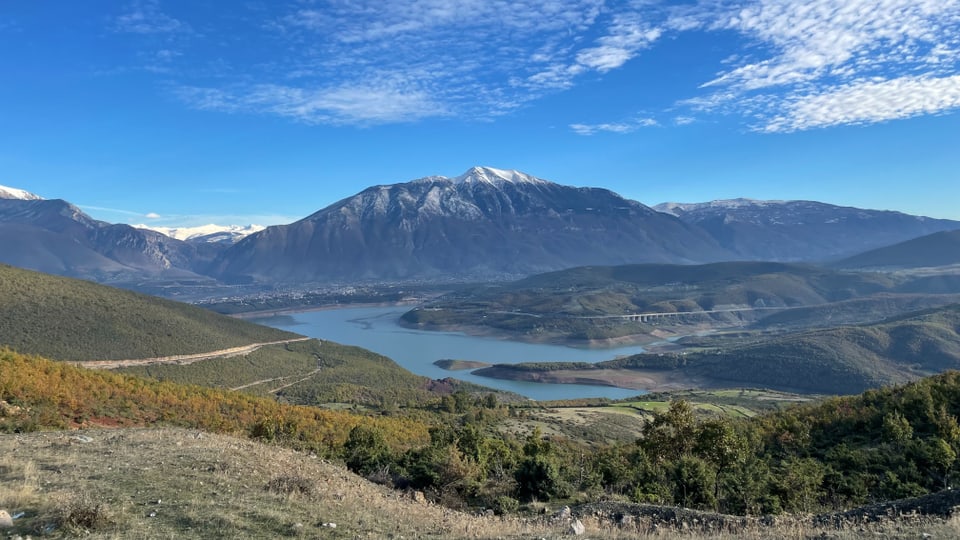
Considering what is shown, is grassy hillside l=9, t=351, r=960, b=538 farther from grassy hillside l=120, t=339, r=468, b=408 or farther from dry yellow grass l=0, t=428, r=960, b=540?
grassy hillside l=120, t=339, r=468, b=408

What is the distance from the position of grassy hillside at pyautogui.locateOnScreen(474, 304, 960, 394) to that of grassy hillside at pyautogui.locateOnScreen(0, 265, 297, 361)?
5169cm

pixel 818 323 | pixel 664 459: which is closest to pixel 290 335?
pixel 664 459

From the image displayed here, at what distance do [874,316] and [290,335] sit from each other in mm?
142309

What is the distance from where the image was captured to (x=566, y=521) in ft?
36.8

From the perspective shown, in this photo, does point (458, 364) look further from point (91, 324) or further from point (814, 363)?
point (91, 324)

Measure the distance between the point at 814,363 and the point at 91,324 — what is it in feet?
340

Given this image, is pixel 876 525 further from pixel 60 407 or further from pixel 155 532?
pixel 60 407

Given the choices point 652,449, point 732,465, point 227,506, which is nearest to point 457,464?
point 227,506

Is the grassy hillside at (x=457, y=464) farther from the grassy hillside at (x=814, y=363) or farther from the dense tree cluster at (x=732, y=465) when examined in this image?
the grassy hillside at (x=814, y=363)

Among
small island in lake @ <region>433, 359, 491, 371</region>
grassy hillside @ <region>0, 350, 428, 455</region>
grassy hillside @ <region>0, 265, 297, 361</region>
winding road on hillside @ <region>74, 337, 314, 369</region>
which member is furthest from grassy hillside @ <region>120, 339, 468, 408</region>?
small island in lake @ <region>433, 359, 491, 371</region>

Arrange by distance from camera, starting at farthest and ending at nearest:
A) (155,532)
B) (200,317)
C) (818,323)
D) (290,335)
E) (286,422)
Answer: (818,323) < (290,335) < (200,317) < (286,422) < (155,532)

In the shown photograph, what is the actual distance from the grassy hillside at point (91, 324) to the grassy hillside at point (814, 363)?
5169 centimetres

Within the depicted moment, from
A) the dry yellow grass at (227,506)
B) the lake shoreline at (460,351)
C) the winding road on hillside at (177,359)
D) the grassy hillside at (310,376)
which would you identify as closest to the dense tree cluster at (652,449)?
the dry yellow grass at (227,506)

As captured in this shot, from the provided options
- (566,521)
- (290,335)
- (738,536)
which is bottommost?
(290,335)
